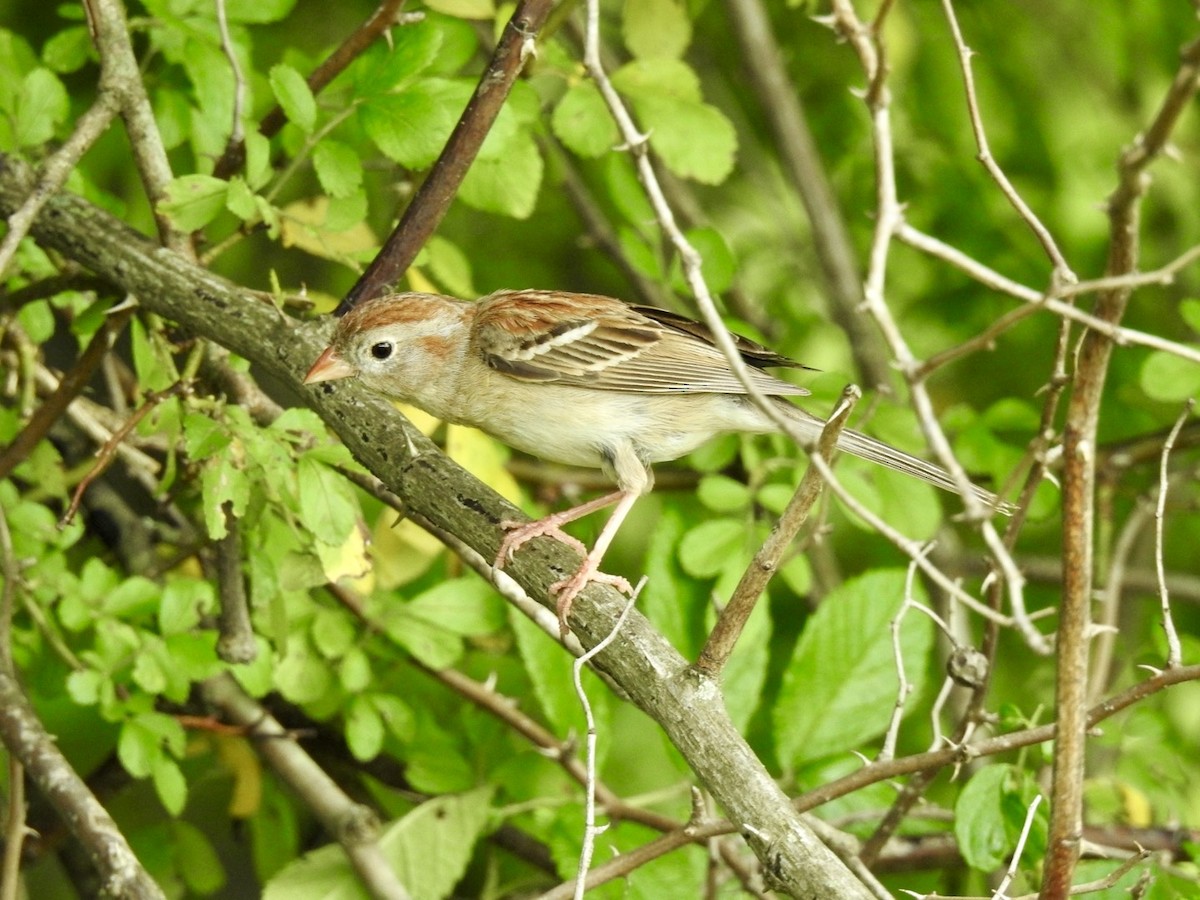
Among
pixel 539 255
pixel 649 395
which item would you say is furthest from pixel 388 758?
pixel 539 255

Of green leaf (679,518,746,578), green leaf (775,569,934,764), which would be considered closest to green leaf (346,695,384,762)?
green leaf (679,518,746,578)

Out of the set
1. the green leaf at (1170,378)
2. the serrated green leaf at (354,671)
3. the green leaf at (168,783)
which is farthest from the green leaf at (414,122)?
the green leaf at (1170,378)

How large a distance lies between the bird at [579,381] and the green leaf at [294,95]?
594 mm

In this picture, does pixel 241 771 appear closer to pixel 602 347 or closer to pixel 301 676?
pixel 301 676

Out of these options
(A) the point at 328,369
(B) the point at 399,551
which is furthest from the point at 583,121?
(B) the point at 399,551

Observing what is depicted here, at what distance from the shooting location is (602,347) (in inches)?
158

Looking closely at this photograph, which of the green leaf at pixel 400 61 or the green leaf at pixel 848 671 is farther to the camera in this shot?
the green leaf at pixel 848 671

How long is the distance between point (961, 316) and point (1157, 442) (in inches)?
47.1

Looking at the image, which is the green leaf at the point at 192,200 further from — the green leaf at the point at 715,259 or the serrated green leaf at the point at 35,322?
the green leaf at the point at 715,259

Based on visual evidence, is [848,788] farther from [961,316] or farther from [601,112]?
[961,316]

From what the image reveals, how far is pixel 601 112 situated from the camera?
386 centimetres

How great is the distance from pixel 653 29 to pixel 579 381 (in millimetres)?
1133

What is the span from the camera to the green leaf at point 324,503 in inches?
120

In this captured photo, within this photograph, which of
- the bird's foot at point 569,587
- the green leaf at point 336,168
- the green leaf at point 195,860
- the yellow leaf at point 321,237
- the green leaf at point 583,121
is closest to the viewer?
the bird's foot at point 569,587
